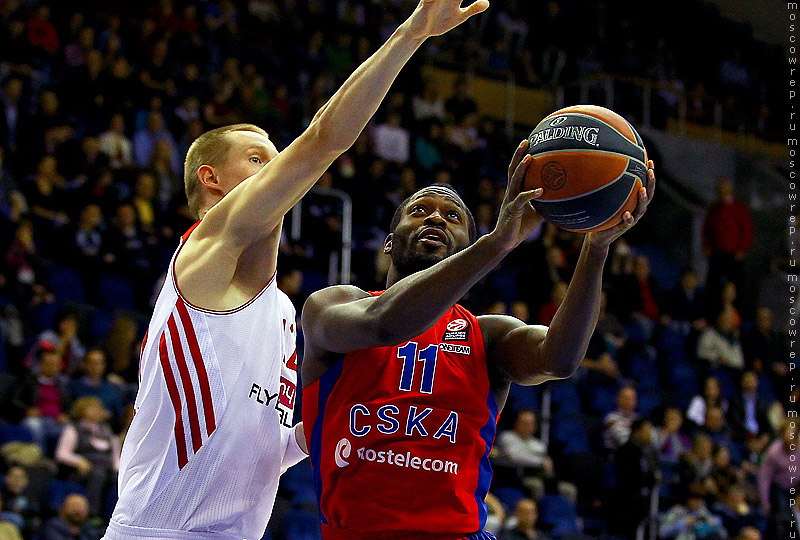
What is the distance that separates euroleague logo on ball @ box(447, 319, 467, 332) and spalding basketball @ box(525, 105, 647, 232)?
64 cm

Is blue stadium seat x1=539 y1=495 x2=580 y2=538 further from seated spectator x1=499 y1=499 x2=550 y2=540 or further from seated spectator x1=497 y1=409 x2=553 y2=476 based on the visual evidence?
seated spectator x1=499 y1=499 x2=550 y2=540

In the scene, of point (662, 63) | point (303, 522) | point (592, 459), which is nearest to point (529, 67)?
point (662, 63)

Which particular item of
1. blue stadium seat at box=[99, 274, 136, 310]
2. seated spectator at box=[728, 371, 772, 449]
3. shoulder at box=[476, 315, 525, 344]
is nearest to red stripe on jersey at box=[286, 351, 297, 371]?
shoulder at box=[476, 315, 525, 344]

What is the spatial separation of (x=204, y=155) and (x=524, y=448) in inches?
287

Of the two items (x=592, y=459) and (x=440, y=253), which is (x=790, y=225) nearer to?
(x=592, y=459)

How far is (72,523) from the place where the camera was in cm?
761

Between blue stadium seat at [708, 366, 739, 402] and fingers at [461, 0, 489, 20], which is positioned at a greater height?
fingers at [461, 0, 489, 20]

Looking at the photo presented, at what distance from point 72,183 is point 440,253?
7.54m

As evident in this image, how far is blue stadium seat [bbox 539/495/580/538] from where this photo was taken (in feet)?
33.3

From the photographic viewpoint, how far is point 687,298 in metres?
14.7

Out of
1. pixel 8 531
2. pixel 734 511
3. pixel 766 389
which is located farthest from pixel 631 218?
pixel 766 389

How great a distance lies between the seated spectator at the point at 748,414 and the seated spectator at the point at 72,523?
859 cm

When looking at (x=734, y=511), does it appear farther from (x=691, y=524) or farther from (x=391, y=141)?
(x=391, y=141)

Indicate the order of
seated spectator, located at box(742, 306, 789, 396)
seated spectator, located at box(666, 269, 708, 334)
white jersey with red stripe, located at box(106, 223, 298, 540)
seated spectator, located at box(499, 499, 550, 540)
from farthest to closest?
seated spectator, located at box(666, 269, 708, 334) → seated spectator, located at box(742, 306, 789, 396) → seated spectator, located at box(499, 499, 550, 540) → white jersey with red stripe, located at box(106, 223, 298, 540)
